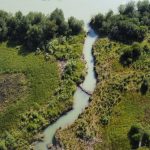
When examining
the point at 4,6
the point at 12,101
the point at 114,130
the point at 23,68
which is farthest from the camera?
the point at 4,6

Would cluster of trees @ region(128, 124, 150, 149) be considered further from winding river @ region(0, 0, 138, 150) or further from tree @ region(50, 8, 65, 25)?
tree @ region(50, 8, 65, 25)

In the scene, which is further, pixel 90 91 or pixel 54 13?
pixel 54 13

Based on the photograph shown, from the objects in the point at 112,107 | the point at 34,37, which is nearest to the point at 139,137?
the point at 112,107

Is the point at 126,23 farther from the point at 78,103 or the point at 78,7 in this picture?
the point at 78,103

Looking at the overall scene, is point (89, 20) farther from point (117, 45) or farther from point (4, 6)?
point (4, 6)

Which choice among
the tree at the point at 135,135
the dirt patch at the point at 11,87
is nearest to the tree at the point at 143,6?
Answer: the dirt patch at the point at 11,87

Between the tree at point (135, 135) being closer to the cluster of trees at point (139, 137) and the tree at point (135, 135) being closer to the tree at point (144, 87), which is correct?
the cluster of trees at point (139, 137)

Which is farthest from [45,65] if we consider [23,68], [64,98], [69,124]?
[69,124]
